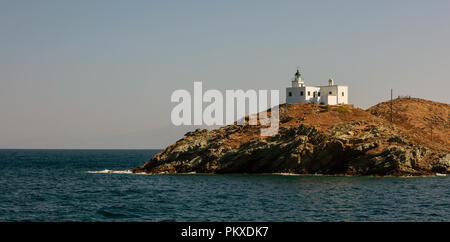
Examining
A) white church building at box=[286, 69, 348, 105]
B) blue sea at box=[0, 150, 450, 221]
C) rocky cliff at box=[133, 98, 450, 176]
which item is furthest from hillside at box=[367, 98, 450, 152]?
blue sea at box=[0, 150, 450, 221]

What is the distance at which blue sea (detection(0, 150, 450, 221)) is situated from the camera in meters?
40.9

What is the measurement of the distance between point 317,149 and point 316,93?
35358 millimetres

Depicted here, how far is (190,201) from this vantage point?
4984 cm

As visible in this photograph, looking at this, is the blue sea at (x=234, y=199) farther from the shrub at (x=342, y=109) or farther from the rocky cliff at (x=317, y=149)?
the shrub at (x=342, y=109)

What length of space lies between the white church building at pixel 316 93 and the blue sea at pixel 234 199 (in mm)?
39948

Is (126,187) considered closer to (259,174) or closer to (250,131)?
(259,174)

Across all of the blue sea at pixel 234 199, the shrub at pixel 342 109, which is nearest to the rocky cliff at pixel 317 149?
the shrub at pixel 342 109

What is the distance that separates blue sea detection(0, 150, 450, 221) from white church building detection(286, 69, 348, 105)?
131 feet

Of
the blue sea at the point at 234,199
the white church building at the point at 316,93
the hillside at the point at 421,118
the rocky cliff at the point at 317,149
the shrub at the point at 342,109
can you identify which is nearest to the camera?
the blue sea at the point at 234,199

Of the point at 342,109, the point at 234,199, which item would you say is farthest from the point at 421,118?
the point at 234,199

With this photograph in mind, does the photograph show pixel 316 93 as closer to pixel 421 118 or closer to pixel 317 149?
pixel 421 118

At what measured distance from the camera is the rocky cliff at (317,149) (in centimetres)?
7556

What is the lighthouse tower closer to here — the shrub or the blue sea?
the shrub
